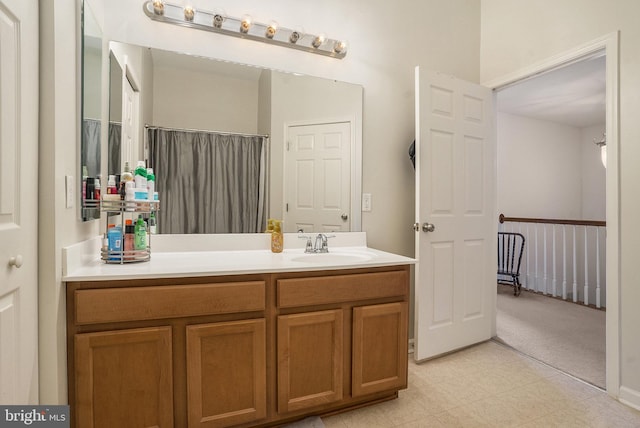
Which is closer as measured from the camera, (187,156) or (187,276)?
(187,276)

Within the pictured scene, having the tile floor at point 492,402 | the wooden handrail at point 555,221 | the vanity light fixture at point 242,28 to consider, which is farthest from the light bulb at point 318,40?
the wooden handrail at point 555,221

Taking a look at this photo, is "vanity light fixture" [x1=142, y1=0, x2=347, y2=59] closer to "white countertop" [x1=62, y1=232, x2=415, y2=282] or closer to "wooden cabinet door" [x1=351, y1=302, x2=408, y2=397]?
"white countertop" [x1=62, y1=232, x2=415, y2=282]

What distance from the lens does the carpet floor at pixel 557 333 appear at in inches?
92.0

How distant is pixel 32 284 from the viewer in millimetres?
1163

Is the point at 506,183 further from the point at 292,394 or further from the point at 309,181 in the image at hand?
the point at 292,394

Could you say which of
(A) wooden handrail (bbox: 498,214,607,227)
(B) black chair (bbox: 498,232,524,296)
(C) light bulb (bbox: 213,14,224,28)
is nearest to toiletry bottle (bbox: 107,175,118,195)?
(C) light bulb (bbox: 213,14,224,28)

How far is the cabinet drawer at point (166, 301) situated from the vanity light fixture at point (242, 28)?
4.95 feet

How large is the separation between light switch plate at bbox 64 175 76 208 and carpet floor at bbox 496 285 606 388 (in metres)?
3.04

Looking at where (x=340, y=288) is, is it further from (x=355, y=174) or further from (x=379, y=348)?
(x=355, y=174)

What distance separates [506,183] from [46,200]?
5.62 metres

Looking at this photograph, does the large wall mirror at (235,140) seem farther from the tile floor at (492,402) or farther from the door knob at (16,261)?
the tile floor at (492,402)

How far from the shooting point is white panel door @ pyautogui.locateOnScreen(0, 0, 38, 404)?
39.6 inches

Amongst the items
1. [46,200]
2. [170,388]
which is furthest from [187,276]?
[46,200]

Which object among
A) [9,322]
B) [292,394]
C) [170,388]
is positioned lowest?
[292,394]
